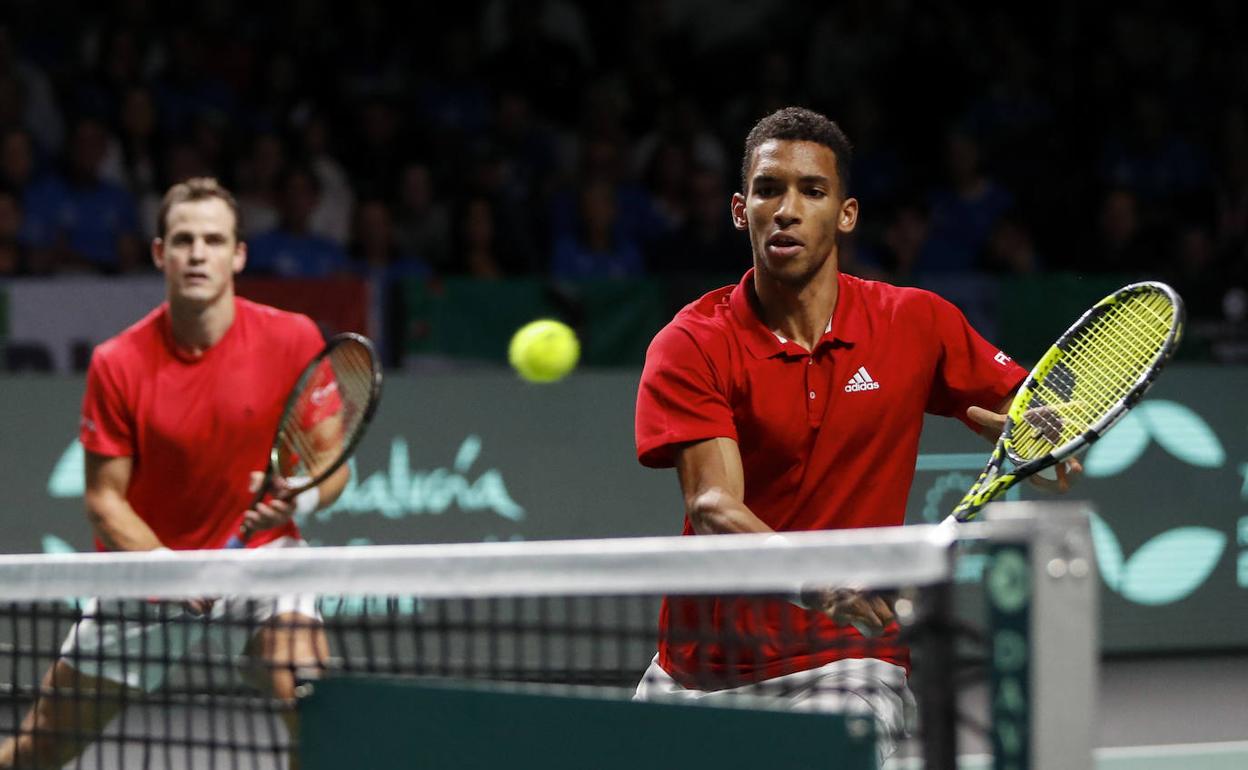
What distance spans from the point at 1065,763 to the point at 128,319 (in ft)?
17.5

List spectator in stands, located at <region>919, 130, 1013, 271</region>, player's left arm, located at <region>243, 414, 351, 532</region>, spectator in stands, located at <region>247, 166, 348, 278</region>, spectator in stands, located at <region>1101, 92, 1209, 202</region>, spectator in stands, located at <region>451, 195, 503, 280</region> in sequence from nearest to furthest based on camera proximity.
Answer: player's left arm, located at <region>243, 414, 351, 532</region>, spectator in stands, located at <region>247, 166, 348, 278</region>, spectator in stands, located at <region>451, 195, 503, 280</region>, spectator in stands, located at <region>919, 130, 1013, 271</region>, spectator in stands, located at <region>1101, 92, 1209, 202</region>

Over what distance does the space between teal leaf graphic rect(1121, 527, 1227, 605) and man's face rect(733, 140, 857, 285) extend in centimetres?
460

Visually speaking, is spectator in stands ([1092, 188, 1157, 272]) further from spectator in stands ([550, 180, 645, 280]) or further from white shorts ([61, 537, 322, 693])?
white shorts ([61, 537, 322, 693])

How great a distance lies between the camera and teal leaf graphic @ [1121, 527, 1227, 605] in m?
7.46

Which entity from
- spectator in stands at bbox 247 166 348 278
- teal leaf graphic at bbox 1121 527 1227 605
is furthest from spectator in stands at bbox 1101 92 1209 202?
spectator in stands at bbox 247 166 348 278

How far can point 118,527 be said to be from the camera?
4.46m

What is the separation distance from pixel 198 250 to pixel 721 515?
7.01 feet

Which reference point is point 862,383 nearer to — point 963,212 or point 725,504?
point 725,504

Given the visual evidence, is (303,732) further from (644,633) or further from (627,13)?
(627,13)

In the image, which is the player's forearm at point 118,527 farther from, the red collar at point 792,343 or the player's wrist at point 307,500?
the red collar at point 792,343

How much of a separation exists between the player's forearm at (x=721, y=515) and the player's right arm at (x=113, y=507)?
179cm

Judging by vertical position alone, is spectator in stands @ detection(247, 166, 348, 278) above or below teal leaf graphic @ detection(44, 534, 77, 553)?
above

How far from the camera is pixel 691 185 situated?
8828 mm

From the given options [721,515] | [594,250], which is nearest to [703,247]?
[594,250]
